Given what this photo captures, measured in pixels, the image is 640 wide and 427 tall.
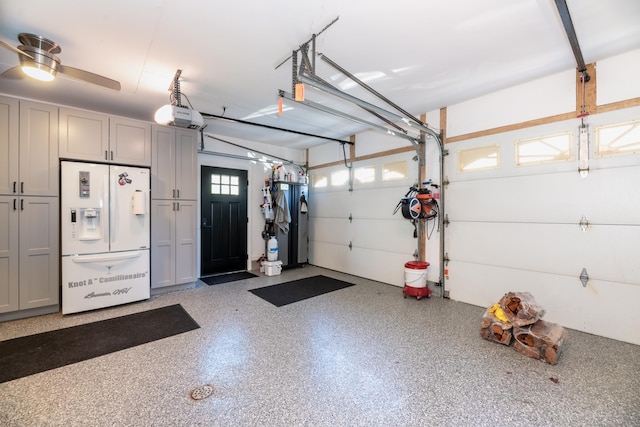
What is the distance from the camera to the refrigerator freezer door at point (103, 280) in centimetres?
328

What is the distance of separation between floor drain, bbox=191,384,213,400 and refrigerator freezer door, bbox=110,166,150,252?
99.5 inches

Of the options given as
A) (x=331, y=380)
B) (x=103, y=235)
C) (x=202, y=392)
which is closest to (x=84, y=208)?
(x=103, y=235)

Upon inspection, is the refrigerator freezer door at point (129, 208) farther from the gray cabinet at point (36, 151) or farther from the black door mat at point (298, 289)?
the black door mat at point (298, 289)

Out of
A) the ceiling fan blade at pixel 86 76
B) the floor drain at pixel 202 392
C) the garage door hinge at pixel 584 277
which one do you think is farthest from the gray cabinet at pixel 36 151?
the garage door hinge at pixel 584 277

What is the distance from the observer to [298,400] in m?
1.87

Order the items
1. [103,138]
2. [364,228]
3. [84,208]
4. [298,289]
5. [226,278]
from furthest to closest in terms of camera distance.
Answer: [364,228]
[226,278]
[298,289]
[103,138]
[84,208]

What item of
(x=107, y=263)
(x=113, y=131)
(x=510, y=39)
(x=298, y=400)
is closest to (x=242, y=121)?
(x=113, y=131)

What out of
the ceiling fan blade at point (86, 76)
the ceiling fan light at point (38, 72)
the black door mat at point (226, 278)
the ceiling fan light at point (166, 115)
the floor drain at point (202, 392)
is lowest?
the floor drain at point (202, 392)

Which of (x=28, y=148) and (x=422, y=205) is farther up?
(x=28, y=148)

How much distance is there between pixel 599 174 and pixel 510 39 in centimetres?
170

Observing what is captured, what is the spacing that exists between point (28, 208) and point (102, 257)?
0.95 metres

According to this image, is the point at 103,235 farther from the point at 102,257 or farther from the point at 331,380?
the point at 331,380

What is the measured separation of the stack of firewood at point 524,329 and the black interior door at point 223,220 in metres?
4.47

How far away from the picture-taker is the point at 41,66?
90.5 inches
